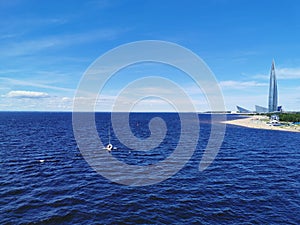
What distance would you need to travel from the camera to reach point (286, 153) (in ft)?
226

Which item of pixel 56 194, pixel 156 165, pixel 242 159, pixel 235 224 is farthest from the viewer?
pixel 242 159

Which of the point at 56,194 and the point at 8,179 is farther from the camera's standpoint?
the point at 8,179

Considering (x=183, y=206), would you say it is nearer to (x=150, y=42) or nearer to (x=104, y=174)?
(x=104, y=174)

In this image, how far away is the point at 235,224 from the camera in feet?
87.6

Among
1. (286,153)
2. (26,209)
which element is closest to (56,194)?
(26,209)

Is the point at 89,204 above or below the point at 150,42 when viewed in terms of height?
below

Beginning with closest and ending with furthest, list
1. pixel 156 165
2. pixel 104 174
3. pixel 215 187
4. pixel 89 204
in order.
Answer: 1. pixel 89 204
2. pixel 215 187
3. pixel 104 174
4. pixel 156 165

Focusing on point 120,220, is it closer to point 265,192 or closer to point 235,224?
point 235,224

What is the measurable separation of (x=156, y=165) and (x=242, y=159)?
24670 millimetres

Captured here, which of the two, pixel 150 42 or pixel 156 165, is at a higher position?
pixel 150 42

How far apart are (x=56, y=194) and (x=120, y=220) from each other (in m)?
13.3

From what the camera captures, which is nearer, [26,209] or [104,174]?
[26,209]

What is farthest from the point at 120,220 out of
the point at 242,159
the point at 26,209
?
the point at 242,159

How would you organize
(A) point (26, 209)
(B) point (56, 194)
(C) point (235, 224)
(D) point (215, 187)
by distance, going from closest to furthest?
(C) point (235, 224), (A) point (26, 209), (B) point (56, 194), (D) point (215, 187)
